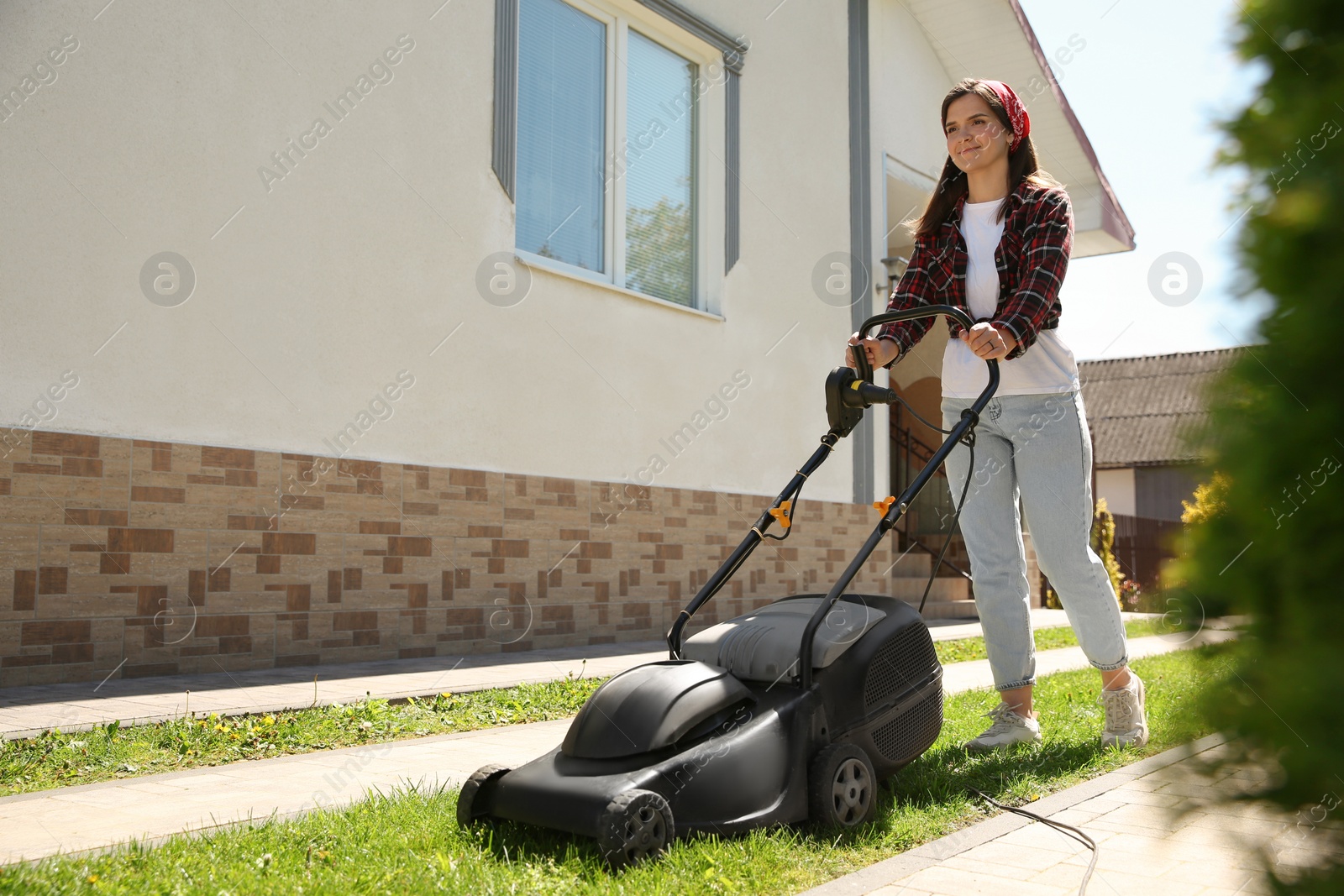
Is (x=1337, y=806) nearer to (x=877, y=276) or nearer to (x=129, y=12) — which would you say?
(x=129, y=12)

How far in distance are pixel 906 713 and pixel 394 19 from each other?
5247mm

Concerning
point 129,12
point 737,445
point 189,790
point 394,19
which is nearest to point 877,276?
point 737,445

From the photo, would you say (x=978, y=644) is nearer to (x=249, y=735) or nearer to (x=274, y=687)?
(x=274, y=687)

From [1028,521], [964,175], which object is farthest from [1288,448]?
[964,175]

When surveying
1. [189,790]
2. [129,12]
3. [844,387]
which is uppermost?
[129,12]

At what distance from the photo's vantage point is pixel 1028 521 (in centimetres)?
381

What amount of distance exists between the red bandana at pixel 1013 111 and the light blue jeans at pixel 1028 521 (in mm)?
891

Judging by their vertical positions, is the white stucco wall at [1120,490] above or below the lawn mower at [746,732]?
above

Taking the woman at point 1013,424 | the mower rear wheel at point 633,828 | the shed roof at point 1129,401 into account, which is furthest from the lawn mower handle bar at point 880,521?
the shed roof at point 1129,401

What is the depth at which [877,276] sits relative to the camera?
11.1 m

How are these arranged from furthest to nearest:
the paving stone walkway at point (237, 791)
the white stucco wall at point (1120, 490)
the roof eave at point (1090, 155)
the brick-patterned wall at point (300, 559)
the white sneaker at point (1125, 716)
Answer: the white stucco wall at point (1120, 490), the roof eave at point (1090, 155), the brick-patterned wall at point (300, 559), the white sneaker at point (1125, 716), the paving stone walkway at point (237, 791)

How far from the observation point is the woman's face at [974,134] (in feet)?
12.0

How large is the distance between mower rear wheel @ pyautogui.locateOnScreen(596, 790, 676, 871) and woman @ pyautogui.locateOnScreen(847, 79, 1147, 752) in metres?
1.65

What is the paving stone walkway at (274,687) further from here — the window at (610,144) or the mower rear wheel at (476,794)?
the window at (610,144)
